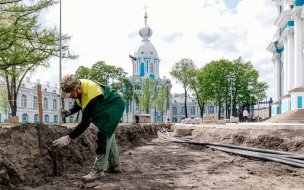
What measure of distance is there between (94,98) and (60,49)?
23.1ft

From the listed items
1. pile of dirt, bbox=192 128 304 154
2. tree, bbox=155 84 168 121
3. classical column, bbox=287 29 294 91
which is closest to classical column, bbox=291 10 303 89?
classical column, bbox=287 29 294 91

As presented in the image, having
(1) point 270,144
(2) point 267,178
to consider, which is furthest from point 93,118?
(1) point 270,144

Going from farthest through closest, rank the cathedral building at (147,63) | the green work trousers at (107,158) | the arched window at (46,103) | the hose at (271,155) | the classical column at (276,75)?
the cathedral building at (147,63) < the arched window at (46,103) < the classical column at (276,75) < the hose at (271,155) < the green work trousers at (107,158)

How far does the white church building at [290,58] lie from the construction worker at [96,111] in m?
15.5

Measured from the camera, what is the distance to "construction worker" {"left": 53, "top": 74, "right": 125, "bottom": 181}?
346 centimetres

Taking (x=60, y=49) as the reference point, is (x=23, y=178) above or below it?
below

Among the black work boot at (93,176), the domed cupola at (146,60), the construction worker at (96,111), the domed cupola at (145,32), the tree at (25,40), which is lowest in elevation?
the black work boot at (93,176)

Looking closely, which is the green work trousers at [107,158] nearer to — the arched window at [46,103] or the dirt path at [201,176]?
the dirt path at [201,176]

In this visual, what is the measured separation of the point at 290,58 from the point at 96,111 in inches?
780

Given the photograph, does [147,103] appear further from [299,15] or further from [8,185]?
[8,185]

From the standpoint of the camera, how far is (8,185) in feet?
9.48

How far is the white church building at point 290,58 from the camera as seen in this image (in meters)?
17.3

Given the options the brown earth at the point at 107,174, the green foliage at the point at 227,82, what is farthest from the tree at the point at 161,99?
the brown earth at the point at 107,174

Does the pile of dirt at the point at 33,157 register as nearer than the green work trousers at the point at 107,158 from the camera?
Yes
